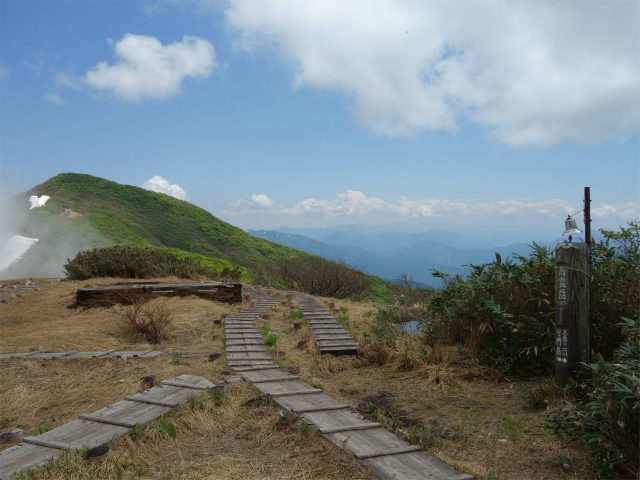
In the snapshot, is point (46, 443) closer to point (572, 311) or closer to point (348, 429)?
point (348, 429)

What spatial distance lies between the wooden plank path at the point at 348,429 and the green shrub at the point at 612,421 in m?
0.89

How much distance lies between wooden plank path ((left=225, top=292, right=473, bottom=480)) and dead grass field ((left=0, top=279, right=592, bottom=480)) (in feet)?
0.36

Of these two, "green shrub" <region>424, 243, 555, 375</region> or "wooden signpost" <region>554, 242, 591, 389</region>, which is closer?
"wooden signpost" <region>554, 242, 591, 389</region>

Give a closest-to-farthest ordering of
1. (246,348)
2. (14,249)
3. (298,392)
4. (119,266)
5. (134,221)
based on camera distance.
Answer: (298,392) < (246,348) < (119,266) < (14,249) < (134,221)

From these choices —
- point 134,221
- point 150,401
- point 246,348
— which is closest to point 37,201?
point 134,221

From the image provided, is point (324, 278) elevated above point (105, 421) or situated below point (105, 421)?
above

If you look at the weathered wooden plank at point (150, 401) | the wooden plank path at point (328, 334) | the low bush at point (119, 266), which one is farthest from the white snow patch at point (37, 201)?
the weathered wooden plank at point (150, 401)

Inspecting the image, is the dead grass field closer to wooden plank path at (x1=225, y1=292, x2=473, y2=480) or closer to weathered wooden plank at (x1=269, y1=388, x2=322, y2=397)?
wooden plank path at (x1=225, y1=292, x2=473, y2=480)

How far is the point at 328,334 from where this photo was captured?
6945 millimetres

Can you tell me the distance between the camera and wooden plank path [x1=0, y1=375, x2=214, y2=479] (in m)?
2.96

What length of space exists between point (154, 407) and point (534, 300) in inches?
174

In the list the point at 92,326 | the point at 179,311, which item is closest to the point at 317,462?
the point at 92,326

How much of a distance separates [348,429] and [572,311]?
237cm

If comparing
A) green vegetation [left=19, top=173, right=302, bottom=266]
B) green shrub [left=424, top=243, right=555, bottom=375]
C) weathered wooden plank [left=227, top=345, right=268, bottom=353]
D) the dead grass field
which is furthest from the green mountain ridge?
green shrub [left=424, top=243, right=555, bottom=375]
